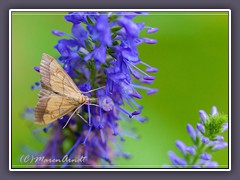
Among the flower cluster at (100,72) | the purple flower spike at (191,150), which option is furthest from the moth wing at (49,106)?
the purple flower spike at (191,150)

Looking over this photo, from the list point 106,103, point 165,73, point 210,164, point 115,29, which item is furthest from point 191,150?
point 165,73

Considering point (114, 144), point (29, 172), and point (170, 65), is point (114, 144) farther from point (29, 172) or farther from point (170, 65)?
point (170, 65)

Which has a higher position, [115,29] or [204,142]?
[115,29]

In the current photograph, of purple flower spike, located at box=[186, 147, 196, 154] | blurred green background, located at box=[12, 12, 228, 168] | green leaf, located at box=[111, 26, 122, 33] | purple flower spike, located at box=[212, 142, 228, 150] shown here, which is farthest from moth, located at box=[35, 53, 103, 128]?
purple flower spike, located at box=[212, 142, 228, 150]

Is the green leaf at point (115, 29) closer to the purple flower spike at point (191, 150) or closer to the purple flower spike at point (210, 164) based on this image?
the purple flower spike at point (191, 150)

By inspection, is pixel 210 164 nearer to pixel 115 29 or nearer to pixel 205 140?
pixel 205 140

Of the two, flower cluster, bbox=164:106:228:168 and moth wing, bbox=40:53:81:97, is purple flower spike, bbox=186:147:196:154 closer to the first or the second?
flower cluster, bbox=164:106:228:168
